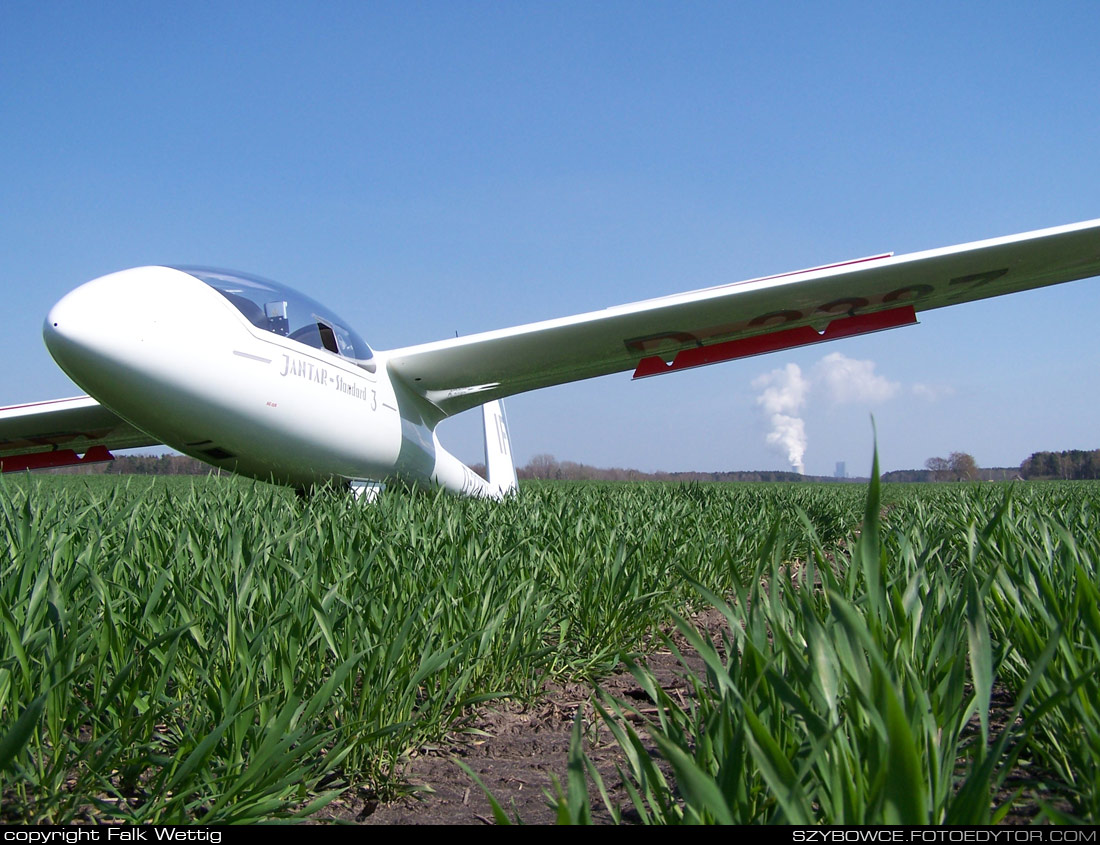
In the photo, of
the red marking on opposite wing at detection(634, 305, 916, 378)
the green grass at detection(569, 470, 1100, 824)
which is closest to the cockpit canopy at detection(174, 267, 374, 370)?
the red marking on opposite wing at detection(634, 305, 916, 378)

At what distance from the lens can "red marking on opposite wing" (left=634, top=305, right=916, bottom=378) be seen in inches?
285

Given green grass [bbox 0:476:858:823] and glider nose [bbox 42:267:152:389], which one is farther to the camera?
glider nose [bbox 42:267:152:389]

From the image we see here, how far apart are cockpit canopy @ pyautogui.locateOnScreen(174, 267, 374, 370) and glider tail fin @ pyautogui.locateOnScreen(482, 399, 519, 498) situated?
7186mm

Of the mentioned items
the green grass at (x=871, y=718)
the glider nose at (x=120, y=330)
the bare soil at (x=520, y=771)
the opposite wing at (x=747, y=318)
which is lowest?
the bare soil at (x=520, y=771)

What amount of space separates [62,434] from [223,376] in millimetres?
5167

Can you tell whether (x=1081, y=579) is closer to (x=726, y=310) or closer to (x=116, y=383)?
(x=116, y=383)

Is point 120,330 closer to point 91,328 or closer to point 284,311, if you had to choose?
point 91,328

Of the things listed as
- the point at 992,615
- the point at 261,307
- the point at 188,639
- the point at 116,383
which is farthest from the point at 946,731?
the point at 261,307

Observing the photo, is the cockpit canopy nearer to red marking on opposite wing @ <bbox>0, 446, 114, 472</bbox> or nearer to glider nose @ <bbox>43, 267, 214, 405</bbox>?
glider nose @ <bbox>43, 267, 214, 405</bbox>

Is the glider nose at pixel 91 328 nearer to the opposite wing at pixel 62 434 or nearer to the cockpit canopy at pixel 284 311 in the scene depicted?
the cockpit canopy at pixel 284 311

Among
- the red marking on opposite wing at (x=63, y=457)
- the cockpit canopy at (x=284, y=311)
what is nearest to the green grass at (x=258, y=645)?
the cockpit canopy at (x=284, y=311)

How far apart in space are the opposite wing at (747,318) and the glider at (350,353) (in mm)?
21

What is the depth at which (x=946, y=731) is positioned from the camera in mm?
1210

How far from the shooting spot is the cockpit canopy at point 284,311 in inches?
188
